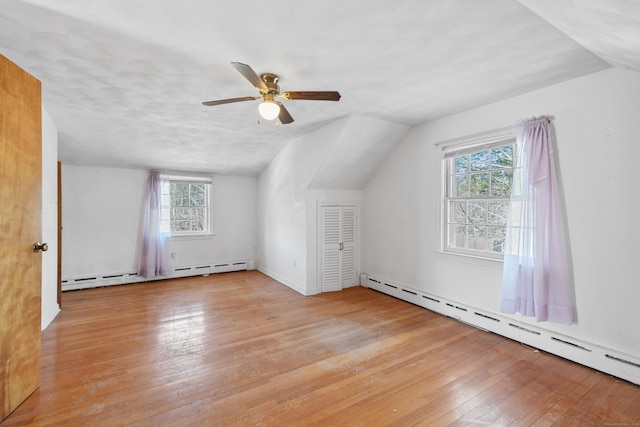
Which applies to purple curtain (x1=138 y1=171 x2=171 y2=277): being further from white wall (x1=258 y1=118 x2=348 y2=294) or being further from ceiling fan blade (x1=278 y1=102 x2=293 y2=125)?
ceiling fan blade (x1=278 y1=102 x2=293 y2=125)

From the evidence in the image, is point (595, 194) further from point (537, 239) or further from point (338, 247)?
point (338, 247)

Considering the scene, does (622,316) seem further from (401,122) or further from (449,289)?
(401,122)

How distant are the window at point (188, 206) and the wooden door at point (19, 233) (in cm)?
344

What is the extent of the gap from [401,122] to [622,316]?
9.63ft

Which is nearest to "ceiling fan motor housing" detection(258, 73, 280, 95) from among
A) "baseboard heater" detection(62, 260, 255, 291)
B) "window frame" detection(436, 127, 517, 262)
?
"window frame" detection(436, 127, 517, 262)

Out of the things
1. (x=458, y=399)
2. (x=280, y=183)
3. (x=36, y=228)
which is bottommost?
(x=458, y=399)

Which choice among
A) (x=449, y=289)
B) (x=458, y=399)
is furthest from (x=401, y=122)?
(x=458, y=399)

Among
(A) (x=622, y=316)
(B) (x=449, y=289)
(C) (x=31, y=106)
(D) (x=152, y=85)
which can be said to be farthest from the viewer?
(B) (x=449, y=289)

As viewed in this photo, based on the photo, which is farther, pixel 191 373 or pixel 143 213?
pixel 143 213

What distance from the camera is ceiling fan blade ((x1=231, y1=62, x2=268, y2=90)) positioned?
182 cm

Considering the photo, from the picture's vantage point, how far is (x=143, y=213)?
5.20 metres

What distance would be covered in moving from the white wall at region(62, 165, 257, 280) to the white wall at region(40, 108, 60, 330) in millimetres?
1349

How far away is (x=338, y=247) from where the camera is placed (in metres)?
4.73

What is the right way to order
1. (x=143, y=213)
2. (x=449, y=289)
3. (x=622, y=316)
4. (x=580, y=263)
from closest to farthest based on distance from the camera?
(x=622, y=316) < (x=580, y=263) < (x=449, y=289) < (x=143, y=213)
